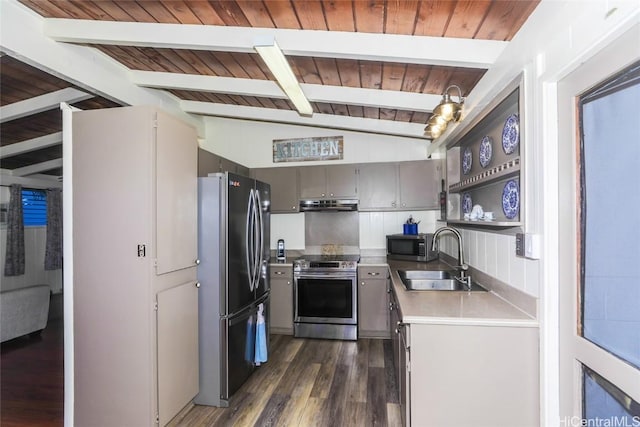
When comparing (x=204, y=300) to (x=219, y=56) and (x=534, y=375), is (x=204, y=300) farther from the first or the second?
(x=534, y=375)

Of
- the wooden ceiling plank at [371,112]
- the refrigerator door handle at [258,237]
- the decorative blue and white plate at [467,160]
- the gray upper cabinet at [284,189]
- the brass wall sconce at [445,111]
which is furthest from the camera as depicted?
the gray upper cabinet at [284,189]

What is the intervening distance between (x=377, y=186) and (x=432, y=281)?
1.70m

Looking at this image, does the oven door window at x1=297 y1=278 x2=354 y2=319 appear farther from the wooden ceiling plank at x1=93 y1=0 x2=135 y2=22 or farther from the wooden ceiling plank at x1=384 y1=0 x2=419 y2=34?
the wooden ceiling plank at x1=93 y1=0 x2=135 y2=22

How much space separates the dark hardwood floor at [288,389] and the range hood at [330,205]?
162 centimetres

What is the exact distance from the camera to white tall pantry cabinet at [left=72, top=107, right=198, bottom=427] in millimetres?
1903

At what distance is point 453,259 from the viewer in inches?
126

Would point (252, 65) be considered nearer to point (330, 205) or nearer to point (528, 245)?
point (330, 205)

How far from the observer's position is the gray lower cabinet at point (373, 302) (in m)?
3.57

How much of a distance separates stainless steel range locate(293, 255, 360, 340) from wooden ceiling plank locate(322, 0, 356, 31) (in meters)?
2.45

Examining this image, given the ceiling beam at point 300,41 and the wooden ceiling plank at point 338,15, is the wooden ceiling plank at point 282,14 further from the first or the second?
the wooden ceiling plank at point 338,15

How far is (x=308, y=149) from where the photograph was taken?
4.30 meters

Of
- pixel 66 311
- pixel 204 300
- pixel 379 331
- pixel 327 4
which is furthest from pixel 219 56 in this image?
pixel 379 331

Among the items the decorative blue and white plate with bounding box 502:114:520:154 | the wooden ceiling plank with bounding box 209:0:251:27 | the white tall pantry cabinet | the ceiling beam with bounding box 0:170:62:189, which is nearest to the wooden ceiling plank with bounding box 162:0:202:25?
the wooden ceiling plank with bounding box 209:0:251:27

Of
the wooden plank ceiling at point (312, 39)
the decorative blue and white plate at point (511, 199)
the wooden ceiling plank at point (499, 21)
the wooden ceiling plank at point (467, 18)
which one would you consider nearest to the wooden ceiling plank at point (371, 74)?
the wooden plank ceiling at point (312, 39)
